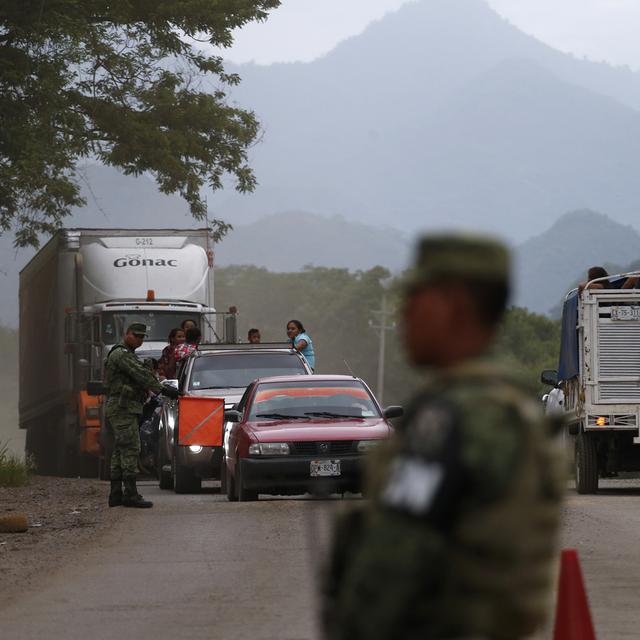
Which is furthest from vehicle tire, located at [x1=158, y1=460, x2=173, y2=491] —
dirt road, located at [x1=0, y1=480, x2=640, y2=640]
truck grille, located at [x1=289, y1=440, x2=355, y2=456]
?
truck grille, located at [x1=289, y1=440, x2=355, y2=456]

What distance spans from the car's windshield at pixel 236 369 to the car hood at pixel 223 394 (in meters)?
0.13

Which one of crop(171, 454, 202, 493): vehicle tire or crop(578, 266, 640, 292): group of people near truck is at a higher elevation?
crop(578, 266, 640, 292): group of people near truck

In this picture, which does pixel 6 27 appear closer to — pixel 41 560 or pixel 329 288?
pixel 41 560

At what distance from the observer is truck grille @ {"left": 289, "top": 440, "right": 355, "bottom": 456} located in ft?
62.6

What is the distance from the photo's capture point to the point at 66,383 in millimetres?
30438

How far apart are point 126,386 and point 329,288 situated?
13740 cm

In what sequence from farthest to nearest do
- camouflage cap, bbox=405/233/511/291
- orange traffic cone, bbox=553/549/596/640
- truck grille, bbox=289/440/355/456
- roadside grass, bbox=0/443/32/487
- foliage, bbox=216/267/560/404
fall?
foliage, bbox=216/267/560/404 → roadside grass, bbox=0/443/32/487 → truck grille, bbox=289/440/355/456 → orange traffic cone, bbox=553/549/596/640 → camouflage cap, bbox=405/233/511/291

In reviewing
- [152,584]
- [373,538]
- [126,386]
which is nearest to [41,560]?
[152,584]

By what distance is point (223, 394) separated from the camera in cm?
2303

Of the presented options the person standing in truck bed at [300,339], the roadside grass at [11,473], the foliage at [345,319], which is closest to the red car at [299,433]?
the person standing in truck bed at [300,339]

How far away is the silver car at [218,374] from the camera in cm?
2297

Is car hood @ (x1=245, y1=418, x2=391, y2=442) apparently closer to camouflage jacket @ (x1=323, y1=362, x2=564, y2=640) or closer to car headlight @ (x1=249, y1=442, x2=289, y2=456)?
car headlight @ (x1=249, y1=442, x2=289, y2=456)

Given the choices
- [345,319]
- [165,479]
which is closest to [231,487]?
[165,479]

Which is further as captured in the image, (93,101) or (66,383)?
(93,101)
